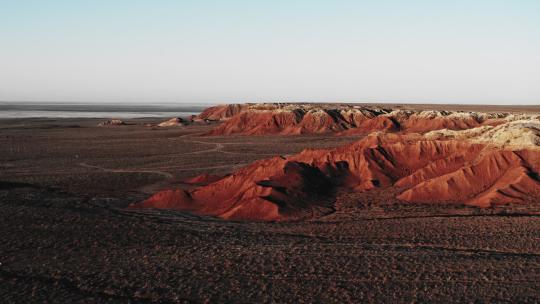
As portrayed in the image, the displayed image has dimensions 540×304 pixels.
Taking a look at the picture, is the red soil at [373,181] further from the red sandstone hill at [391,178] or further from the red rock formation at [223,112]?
the red rock formation at [223,112]

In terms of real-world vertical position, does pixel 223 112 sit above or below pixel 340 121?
above

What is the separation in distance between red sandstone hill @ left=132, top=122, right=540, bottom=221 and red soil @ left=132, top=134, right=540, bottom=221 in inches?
1.9

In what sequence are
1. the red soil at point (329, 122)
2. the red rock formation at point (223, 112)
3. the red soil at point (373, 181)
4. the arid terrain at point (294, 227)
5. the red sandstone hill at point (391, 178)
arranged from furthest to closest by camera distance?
the red rock formation at point (223, 112) → the red soil at point (329, 122) → the red sandstone hill at point (391, 178) → the red soil at point (373, 181) → the arid terrain at point (294, 227)

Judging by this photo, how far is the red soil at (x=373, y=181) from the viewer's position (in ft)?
86.2

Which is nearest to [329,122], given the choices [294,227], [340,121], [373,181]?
Result: [340,121]

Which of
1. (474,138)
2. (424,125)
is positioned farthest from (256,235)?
(424,125)

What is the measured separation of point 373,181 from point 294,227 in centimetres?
1064

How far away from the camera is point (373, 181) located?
3166 centimetres

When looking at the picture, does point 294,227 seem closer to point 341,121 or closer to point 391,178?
point 391,178

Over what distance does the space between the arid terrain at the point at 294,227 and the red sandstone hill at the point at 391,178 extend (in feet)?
0.33

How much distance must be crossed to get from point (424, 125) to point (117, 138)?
4943 centimetres

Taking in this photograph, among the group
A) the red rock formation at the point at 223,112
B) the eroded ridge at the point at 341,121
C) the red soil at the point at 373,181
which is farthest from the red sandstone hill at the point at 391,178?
the red rock formation at the point at 223,112

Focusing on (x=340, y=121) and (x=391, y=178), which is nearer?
(x=391, y=178)

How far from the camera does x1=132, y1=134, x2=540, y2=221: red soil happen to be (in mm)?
26266
